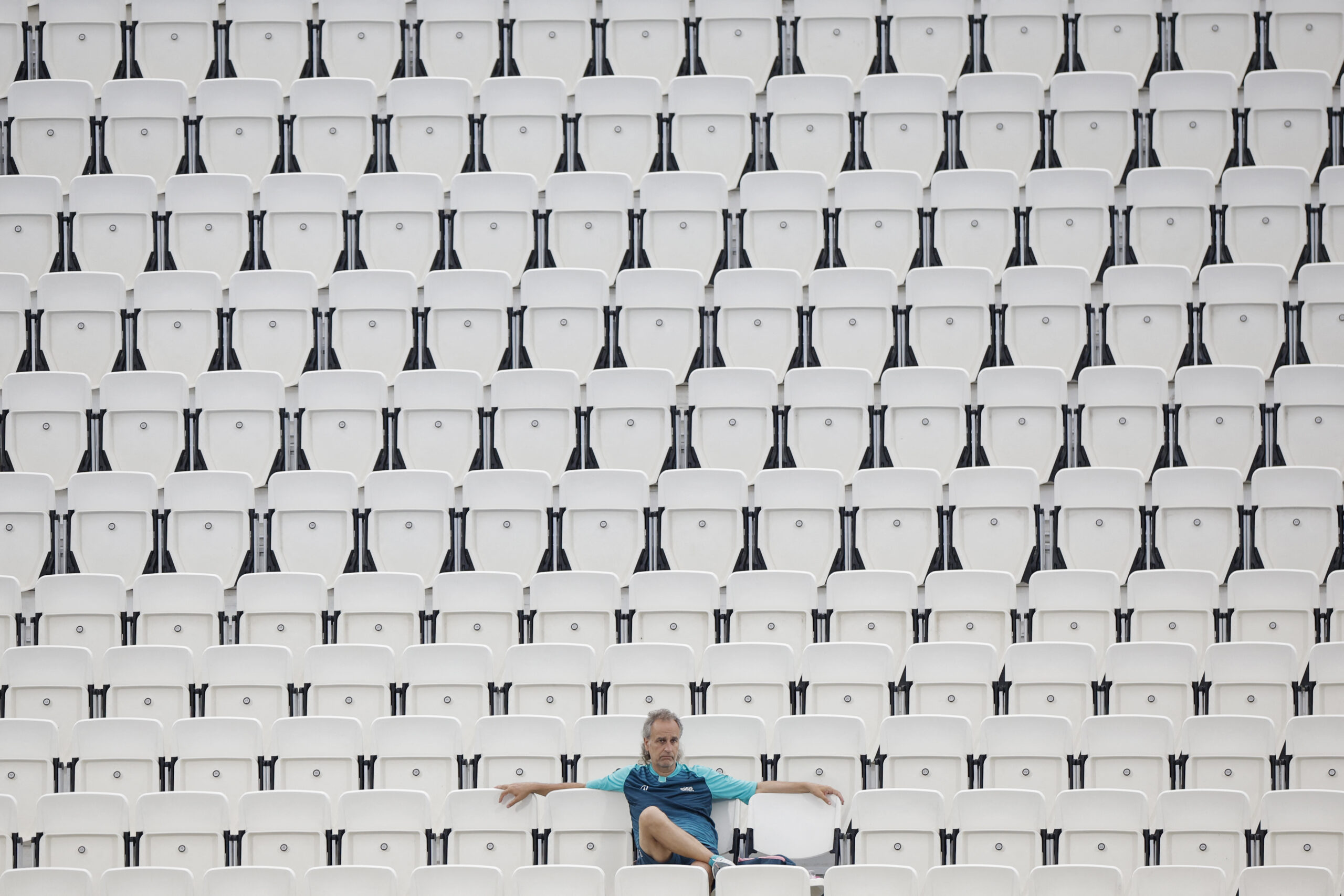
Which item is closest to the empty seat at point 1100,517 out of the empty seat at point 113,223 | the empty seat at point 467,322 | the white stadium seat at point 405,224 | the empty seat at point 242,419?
the empty seat at point 467,322

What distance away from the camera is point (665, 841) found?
3.97 metres

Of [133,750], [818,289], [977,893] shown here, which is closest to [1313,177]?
[818,289]

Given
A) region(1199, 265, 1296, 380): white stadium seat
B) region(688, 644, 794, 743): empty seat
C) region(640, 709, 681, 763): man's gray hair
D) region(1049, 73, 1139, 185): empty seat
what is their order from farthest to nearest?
region(1049, 73, 1139, 185): empty seat, region(1199, 265, 1296, 380): white stadium seat, region(688, 644, 794, 743): empty seat, region(640, 709, 681, 763): man's gray hair

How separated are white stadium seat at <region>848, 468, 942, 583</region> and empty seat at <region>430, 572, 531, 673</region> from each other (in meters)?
1.01

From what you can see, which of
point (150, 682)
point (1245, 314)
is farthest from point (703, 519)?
point (1245, 314)

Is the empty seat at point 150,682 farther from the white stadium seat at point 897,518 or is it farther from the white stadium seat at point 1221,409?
the white stadium seat at point 1221,409

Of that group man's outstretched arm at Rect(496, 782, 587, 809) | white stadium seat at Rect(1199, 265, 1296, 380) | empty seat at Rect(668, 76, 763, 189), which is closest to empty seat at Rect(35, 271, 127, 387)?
empty seat at Rect(668, 76, 763, 189)

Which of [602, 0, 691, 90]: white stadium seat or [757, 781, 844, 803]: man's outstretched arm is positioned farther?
[602, 0, 691, 90]: white stadium seat

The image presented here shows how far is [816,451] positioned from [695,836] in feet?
5.19

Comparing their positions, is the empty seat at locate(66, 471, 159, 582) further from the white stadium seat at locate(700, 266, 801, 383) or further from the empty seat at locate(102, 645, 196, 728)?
the white stadium seat at locate(700, 266, 801, 383)

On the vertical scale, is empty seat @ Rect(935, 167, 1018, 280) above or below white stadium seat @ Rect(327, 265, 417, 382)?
above

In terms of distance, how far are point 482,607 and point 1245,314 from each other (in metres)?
2.52

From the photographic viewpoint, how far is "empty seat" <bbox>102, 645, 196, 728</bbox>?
473 centimetres

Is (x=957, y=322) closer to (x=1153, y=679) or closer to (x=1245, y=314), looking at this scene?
(x=1245, y=314)
